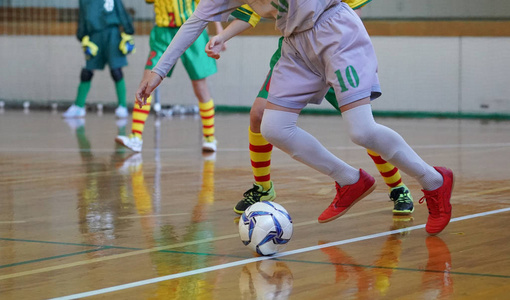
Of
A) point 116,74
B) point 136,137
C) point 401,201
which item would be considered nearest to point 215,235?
point 401,201

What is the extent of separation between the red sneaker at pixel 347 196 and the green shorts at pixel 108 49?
838 centimetres

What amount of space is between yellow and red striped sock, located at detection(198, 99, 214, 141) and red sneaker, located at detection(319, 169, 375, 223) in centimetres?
375

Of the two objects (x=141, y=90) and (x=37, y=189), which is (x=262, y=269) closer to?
(x=141, y=90)

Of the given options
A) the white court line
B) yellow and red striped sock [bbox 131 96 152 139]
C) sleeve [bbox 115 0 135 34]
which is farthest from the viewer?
sleeve [bbox 115 0 135 34]

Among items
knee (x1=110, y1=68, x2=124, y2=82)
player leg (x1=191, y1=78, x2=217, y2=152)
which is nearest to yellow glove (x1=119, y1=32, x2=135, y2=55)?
knee (x1=110, y1=68, x2=124, y2=82)

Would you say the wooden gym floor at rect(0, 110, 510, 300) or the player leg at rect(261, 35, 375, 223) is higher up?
the player leg at rect(261, 35, 375, 223)

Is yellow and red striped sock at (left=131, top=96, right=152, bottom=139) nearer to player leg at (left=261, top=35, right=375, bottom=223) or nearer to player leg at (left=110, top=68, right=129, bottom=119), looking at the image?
player leg at (left=261, top=35, right=375, bottom=223)

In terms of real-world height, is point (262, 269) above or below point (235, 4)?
below

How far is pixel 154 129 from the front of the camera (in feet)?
32.9

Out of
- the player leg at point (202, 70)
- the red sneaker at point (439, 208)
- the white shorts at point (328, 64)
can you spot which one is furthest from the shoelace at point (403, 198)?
the player leg at point (202, 70)

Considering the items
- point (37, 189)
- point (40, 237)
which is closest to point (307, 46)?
point (40, 237)

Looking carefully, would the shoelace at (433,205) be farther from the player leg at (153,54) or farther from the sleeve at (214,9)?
the player leg at (153,54)

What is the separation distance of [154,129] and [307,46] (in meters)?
6.61

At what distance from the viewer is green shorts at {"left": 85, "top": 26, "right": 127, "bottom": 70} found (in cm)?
1180
